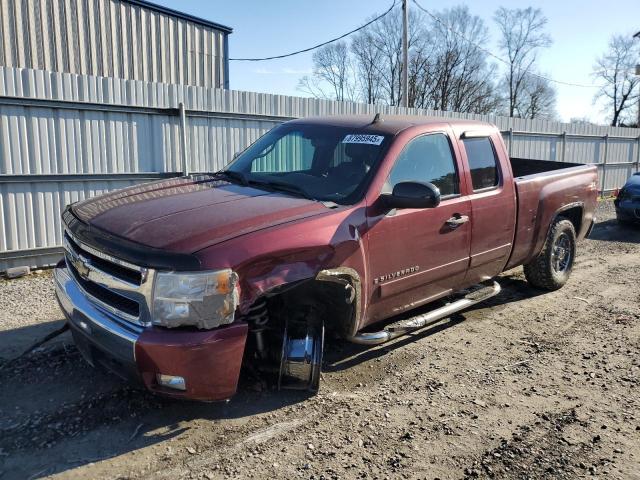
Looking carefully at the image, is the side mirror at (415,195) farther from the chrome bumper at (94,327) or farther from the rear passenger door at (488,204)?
the chrome bumper at (94,327)

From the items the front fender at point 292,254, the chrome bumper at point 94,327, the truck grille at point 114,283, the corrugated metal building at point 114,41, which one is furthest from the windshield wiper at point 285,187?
the corrugated metal building at point 114,41

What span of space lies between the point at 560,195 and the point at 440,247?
2420 mm

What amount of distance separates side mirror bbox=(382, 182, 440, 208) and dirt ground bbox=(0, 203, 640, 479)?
1.34 meters

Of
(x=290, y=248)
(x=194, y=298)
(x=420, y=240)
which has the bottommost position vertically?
(x=194, y=298)

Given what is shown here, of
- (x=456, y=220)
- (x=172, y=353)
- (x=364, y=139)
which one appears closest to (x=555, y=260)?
(x=456, y=220)

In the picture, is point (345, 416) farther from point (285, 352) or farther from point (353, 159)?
point (353, 159)

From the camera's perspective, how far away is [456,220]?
14.3 ft

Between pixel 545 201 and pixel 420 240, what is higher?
pixel 545 201

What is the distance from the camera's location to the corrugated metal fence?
6461mm

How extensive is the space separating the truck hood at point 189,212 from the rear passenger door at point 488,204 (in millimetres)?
1808

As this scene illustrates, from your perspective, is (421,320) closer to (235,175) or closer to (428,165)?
(428,165)

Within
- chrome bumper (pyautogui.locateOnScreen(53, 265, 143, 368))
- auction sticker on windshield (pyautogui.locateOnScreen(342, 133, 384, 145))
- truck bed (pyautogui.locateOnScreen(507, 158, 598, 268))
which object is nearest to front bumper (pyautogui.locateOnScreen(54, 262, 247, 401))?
chrome bumper (pyautogui.locateOnScreen(53, 265, 143, 368))

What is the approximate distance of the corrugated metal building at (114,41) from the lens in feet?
40.7

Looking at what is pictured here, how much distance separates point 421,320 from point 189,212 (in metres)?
2.10
